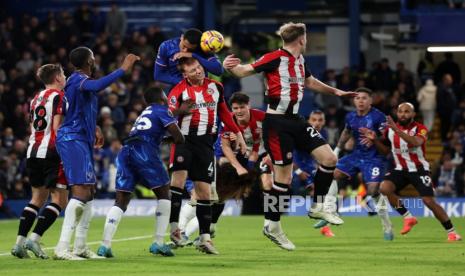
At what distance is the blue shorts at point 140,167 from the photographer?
13.3 meters

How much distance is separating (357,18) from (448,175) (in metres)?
9.33

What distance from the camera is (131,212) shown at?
27109mm

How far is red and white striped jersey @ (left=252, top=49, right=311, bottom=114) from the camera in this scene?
1411 cm

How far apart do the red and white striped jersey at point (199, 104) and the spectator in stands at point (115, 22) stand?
20024 mm

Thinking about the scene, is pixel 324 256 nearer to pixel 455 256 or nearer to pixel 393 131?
pixel 455 256

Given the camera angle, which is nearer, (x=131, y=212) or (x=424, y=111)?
(x=131, y=212)

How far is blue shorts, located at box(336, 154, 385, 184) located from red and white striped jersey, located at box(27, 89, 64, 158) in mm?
6907

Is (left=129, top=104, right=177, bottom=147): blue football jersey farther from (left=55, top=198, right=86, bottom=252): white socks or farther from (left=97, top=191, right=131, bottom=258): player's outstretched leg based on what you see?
(left=55, top=198, right=86, bottom=252): white socks

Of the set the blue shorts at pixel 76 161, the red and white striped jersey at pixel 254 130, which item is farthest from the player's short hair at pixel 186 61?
the red and white striped jersey at pixel 254 130

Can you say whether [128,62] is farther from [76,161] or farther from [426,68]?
[426,68]

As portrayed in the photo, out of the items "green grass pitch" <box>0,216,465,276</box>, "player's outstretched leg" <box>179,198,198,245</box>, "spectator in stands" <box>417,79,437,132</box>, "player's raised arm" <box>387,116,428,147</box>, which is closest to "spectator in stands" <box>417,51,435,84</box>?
"spectator in stands" <box>417,79,437,132</box>

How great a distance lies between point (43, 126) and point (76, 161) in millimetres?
1354

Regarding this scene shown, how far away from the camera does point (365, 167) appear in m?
19.2

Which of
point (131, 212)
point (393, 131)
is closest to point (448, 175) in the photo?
point (131, 212)
